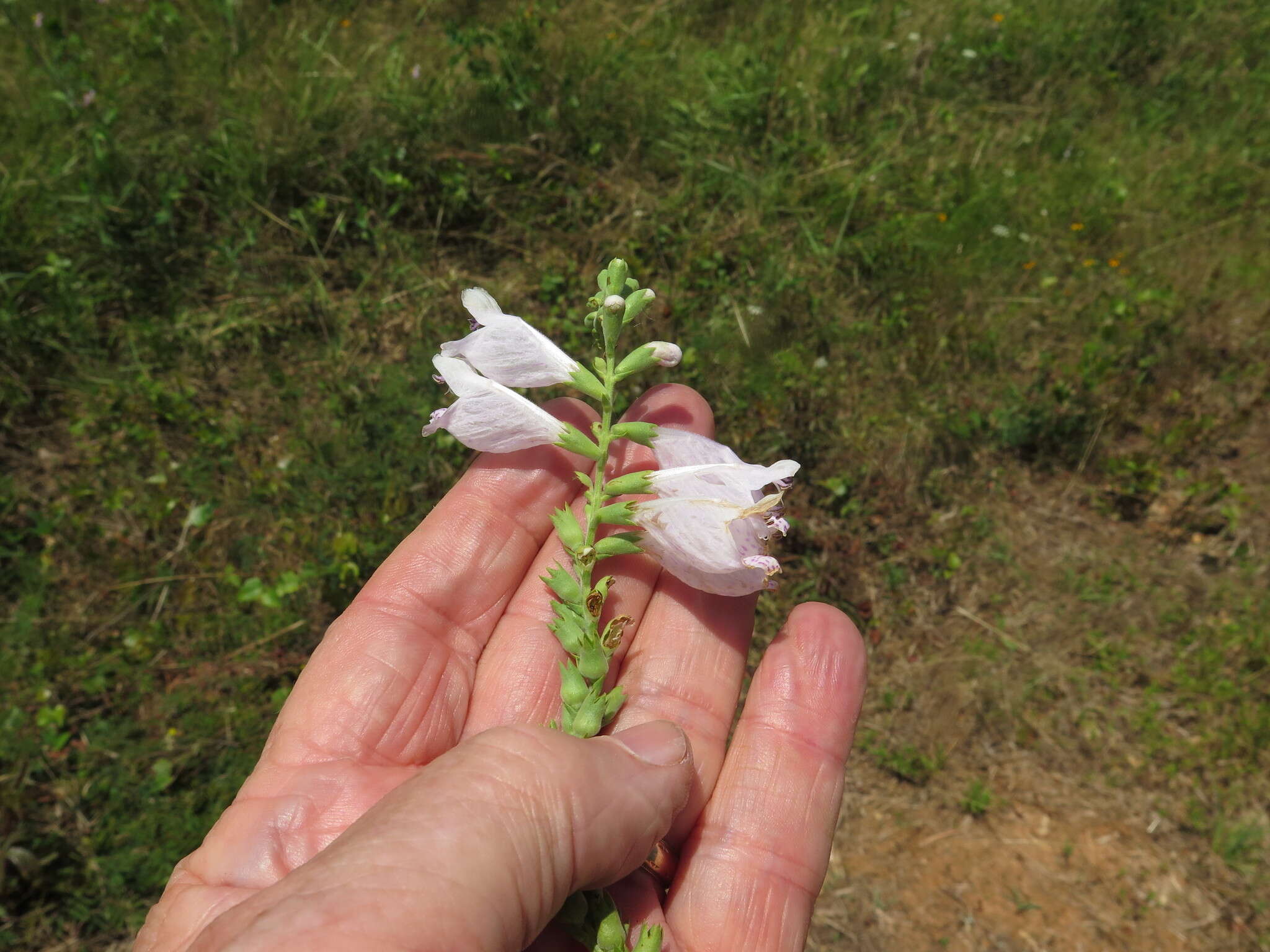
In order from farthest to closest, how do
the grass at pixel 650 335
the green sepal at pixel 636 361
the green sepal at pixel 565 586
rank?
1. the grass at pixel 650 335
2. the green sepal at pixel 636 361
3. the green sepal at pixel 565 586

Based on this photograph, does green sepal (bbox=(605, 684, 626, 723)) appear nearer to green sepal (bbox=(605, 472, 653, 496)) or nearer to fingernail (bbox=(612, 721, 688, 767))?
fingernail (bbox=(612, 721, 688, 767))

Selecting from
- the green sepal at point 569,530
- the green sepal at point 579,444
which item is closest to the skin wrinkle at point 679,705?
the green sepal at point 569,530

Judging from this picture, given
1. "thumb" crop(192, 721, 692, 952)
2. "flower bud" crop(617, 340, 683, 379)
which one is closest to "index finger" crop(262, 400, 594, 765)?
"flower bud" crop(617, 340, 683, 379)

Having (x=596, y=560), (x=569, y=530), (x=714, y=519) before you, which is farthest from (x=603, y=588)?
(x=714, y=519)

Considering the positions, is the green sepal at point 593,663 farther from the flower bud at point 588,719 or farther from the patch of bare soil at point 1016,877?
the patch of bare soil at point 1016,877

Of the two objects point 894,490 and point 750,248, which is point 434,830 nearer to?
point 894,490

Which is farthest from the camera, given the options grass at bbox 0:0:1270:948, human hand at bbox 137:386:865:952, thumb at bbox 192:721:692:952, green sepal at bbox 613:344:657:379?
grass at bbox 0:0:1270:948
